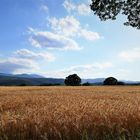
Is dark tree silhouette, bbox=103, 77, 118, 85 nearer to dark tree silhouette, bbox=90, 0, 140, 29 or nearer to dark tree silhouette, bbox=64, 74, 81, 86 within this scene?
dark tree silhouette, bbox=64, 74, 81, 86

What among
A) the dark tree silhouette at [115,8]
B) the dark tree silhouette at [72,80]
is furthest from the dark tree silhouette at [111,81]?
the dark tree silhouette at [115,8]

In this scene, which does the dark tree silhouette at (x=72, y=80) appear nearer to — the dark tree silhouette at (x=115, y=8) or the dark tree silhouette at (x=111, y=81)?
the dark tree silhouette at (x=111, y=81)

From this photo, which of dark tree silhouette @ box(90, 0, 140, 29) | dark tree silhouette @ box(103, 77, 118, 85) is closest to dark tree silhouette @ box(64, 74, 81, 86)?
dark tree silhouette @ box(103, 77, 118, 85)

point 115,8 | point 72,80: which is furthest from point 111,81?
point 115,8

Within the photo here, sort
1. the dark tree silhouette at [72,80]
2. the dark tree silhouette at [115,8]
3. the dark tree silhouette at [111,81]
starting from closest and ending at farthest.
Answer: the dark tree silhouette at [115,8]
the dark tree silhouette at [111,81]
the dark tree silhouette at [72,80]

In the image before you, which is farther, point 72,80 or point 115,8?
point 72,80

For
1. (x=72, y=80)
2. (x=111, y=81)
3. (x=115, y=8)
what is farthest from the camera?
(x=72, y=80)

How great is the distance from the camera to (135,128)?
8.75m

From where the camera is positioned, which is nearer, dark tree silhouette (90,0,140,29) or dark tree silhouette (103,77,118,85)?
dark tree silhouette (90,0,140,29)

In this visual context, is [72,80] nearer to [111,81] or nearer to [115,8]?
[111,81]

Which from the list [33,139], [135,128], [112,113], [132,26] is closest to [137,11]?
[132,26]

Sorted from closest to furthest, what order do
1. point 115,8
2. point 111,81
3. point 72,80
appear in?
point 115,8 < point 111,81 < point 72,80

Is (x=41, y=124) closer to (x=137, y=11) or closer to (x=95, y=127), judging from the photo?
(x=95, y=127)

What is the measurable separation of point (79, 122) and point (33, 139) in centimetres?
142
